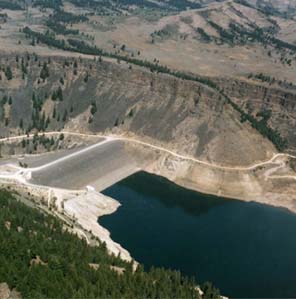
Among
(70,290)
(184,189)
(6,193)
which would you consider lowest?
(184,189)

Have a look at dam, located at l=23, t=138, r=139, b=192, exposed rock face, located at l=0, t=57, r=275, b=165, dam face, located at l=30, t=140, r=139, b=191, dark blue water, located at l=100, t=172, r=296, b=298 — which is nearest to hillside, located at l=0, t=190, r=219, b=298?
dark blue water, located at l=100, t=172, r=296, b=298

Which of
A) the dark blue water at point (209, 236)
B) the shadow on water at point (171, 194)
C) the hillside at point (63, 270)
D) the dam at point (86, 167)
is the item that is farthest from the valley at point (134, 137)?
the hillside at point (63, 270)

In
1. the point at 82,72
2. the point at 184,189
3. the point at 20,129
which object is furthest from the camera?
the point at 82,72

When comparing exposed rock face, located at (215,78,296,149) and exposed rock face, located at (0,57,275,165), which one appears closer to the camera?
exposed rock face, located at (0,57,275,165)

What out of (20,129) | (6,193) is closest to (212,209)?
(6,193)

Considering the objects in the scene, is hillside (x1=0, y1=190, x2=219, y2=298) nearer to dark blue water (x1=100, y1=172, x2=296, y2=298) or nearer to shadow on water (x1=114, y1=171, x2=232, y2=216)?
dark blue water (x1=100, y1=172, x2=296, y2=298)

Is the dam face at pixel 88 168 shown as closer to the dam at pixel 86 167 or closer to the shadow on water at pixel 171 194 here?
the dam at pixel 86 167

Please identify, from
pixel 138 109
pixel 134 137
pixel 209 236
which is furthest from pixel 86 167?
pixel 209 236

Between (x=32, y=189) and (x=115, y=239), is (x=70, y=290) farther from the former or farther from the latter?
(x=32, y=189)
